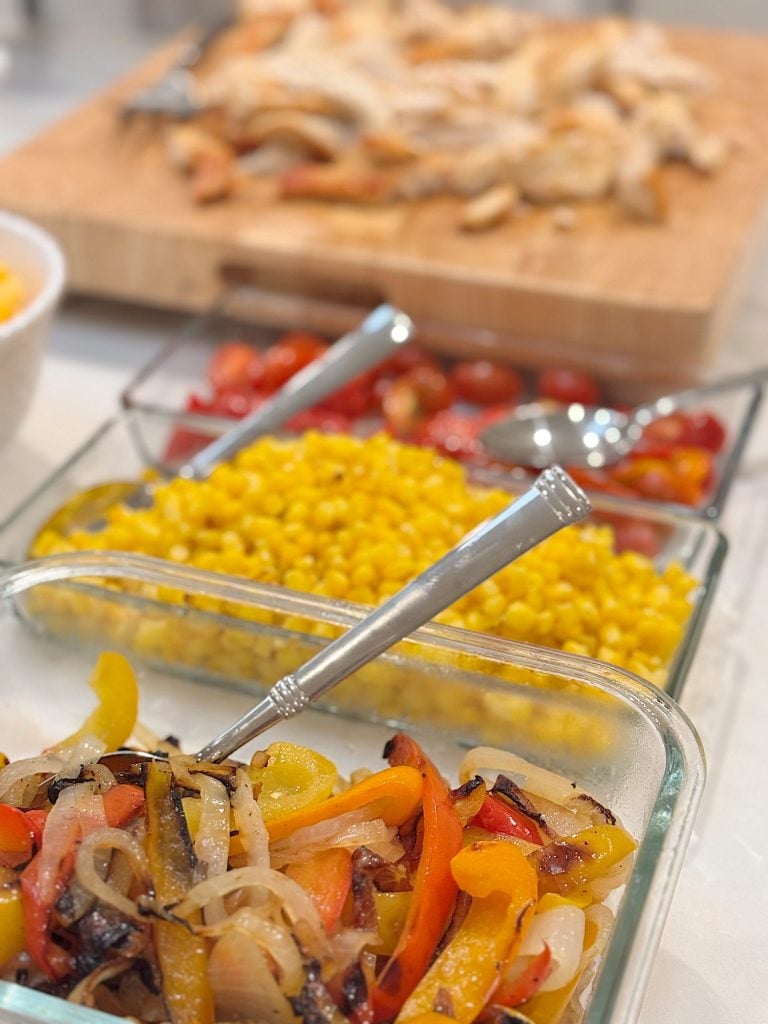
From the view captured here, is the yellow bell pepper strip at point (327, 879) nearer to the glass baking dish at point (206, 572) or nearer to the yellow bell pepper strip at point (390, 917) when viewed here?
the yellow bell pepper strip at point (390, 917)

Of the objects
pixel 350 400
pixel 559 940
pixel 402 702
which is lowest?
pixel 350 400

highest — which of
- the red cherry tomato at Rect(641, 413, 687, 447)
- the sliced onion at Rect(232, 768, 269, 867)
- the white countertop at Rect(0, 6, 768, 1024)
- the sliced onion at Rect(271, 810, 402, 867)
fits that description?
the sliced onion at Rect(232, 768, 269, 867)

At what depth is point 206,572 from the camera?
122 cm

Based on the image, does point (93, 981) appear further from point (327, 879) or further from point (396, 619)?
point (396, 619)

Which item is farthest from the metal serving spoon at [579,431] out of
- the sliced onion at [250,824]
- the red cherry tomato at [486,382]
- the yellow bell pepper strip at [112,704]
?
the sliced onion at [250,824]

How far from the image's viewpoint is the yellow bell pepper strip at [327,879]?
2.93ft

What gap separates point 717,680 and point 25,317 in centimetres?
99

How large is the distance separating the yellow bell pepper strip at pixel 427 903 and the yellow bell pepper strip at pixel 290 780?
0.28 feet

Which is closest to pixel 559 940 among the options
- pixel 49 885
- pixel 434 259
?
pixel 49 885

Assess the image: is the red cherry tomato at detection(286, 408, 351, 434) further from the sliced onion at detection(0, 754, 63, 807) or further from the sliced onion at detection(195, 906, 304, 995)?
the sliced onion at detection(195, 906, 304, 995)

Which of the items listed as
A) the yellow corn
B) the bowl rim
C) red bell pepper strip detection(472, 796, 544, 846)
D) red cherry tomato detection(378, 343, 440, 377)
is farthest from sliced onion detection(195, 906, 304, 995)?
red cherry tomato detection(378, 343, 440, 377)

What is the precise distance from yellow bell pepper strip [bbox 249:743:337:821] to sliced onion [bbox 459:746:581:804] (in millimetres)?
141

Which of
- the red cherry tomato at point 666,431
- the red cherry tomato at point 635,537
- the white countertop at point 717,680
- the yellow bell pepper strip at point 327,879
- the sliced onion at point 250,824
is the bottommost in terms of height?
the white countertop at point 717,680

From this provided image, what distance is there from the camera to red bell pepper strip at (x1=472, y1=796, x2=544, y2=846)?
A: 986 millimetres
